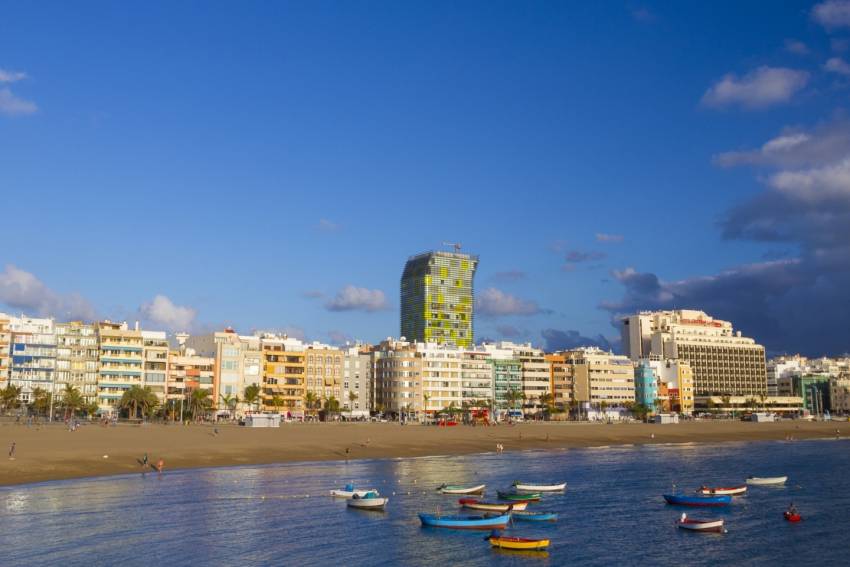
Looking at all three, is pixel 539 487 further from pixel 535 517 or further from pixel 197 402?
pixel 197 402

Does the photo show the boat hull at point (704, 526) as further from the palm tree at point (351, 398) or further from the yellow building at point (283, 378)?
the palm tree at point (351, 398)

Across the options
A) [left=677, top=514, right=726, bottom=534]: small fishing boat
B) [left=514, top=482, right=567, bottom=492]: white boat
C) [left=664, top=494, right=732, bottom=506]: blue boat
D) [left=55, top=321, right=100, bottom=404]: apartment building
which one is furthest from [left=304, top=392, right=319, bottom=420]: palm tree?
[left=677, top=514, right=726, bottom=534]: small fishing boat

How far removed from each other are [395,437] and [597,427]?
167ft

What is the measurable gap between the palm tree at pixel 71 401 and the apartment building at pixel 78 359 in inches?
288

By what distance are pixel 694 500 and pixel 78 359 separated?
124 metres

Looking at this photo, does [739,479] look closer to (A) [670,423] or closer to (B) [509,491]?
(B) [509,491]

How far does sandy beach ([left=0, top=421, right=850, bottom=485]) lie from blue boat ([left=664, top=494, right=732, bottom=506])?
141 ft

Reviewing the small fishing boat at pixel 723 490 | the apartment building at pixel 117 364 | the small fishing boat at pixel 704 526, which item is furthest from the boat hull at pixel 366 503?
the apartment building at pixel 117 364

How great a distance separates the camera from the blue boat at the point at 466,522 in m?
51.1

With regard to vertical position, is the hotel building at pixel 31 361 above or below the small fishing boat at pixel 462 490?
above

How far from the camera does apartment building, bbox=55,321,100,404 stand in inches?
6019

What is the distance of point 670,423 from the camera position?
177750 millimetres

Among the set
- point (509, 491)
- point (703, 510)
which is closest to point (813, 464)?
point (703, 510)

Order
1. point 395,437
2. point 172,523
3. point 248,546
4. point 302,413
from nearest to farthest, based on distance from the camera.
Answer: point 248,546, point 172,523, point 395,437, point 302,413
